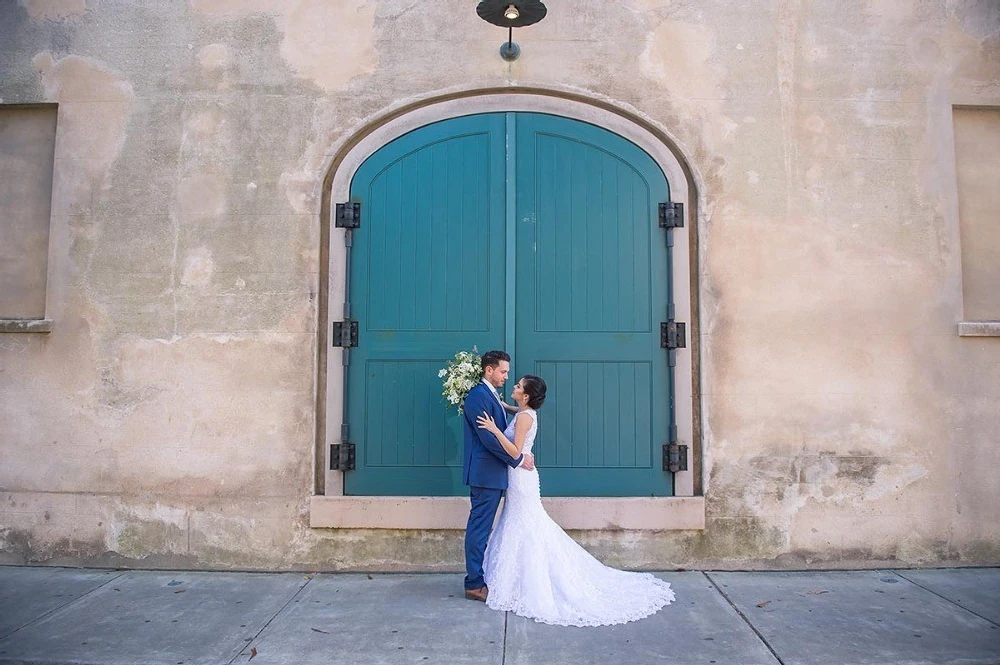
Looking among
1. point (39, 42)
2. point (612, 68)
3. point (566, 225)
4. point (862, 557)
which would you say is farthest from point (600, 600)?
point (39, 42)

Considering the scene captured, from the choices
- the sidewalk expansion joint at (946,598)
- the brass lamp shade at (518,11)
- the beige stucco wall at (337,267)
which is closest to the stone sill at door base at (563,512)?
the beige stucco wall at (337,267)

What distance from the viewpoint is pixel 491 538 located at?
4805mm

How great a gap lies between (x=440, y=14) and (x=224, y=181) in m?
2.24

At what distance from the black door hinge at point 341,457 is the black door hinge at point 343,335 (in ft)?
2.57

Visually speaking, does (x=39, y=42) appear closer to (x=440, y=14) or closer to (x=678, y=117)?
(x=440, y=14)

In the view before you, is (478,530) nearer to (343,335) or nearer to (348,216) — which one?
(343,335)

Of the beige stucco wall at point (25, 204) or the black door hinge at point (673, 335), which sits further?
the beige stucco wall at point (25, 204)

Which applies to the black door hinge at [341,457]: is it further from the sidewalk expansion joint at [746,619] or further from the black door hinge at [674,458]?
the sidewalk expansion joint at [746,619]

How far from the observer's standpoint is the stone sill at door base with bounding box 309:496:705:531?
5188mm

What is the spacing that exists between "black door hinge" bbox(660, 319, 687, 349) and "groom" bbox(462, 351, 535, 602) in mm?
1548

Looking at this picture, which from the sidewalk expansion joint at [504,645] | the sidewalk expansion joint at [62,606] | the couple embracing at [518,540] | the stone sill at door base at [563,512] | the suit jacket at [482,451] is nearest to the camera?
the sidewalk expansion joint at [504,645]

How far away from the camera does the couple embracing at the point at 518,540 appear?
4.42 m

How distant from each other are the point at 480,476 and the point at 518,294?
5.19ft

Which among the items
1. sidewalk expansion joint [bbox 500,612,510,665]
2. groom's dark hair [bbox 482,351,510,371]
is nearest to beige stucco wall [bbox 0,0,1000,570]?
sidewalk expansion joint [bbox 500,612,510,665]
